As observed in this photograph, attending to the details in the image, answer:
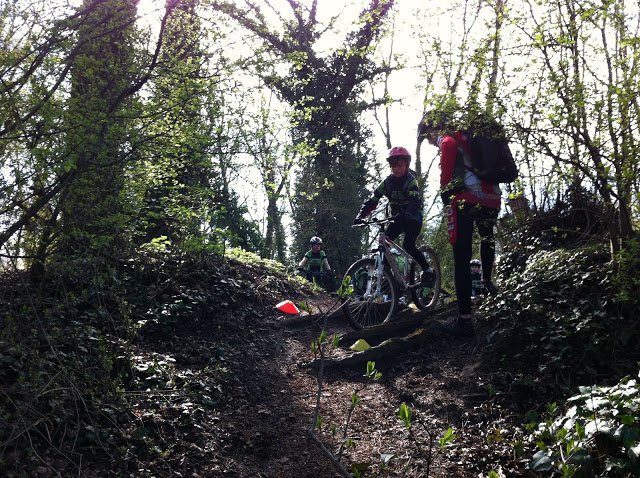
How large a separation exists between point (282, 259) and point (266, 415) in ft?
59.7

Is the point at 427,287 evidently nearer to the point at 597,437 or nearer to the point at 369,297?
the point at 369,297

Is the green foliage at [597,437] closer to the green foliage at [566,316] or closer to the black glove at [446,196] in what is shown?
the green foliage at [566,316]

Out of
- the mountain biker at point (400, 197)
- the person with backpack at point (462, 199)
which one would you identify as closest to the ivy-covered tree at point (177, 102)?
the person with backpack at point (462, 199)

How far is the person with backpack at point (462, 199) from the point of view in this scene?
6039 mm

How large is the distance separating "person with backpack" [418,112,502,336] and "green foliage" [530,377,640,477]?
2.51 m

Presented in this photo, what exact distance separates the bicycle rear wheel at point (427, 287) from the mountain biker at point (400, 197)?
0.62 m

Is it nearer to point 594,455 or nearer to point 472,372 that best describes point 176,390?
point 472,372

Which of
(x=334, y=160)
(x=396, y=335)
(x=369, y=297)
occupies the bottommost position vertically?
(x=396, y=335)

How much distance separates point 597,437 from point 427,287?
4.93 meters

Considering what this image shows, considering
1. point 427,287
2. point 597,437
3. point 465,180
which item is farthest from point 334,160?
point 597,437

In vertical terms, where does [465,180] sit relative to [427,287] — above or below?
above

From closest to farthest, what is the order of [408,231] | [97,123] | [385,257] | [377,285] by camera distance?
[97,123] → [377,285] → [385,257] → [408,231]

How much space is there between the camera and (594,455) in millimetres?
3473

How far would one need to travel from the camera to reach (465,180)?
6121 mm
